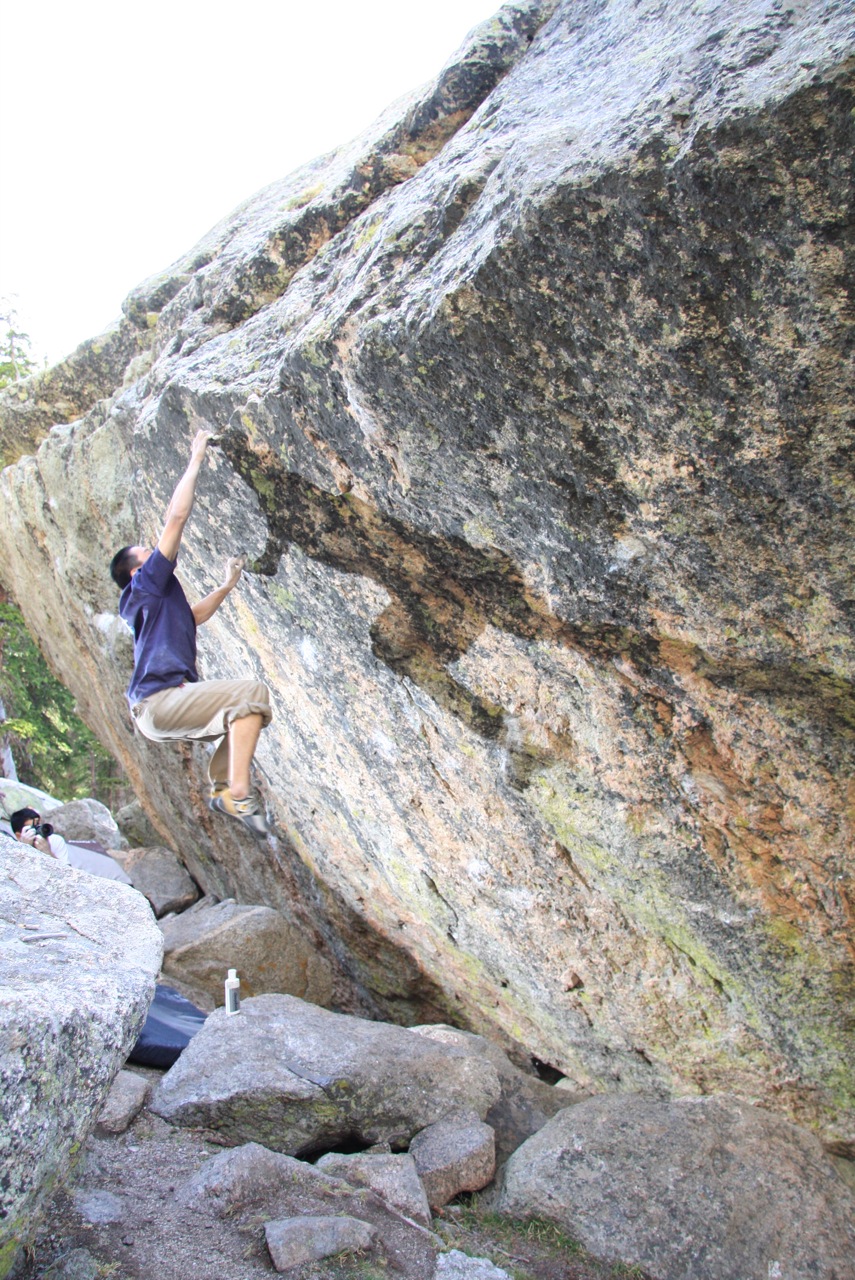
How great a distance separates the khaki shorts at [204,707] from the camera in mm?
5516

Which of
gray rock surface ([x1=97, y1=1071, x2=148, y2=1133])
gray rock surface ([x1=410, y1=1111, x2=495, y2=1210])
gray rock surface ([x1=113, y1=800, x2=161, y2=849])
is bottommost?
gray rock surface ([x1=113, y1=800, x2=161, y2=849])

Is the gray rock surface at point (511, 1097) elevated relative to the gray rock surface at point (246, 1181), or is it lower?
lower

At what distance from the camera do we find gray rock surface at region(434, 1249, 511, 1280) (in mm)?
4457

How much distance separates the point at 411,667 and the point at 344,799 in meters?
2.07

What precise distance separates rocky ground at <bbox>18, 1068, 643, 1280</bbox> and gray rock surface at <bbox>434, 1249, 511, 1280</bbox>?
8 cm

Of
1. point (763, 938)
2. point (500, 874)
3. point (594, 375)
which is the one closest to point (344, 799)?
point (500, 874)

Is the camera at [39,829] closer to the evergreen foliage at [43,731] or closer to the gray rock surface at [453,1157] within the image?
the evergreen foliage at [43,731]

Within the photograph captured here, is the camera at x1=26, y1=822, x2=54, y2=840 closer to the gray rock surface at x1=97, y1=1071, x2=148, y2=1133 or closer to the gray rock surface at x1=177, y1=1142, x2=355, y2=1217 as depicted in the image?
the gray rock surface at x1=97, y1=1071, x2=148, y2=1133

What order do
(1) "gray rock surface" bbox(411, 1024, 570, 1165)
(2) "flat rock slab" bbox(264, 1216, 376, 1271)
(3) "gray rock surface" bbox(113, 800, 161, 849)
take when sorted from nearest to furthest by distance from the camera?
(2) "flat rock slab" bbox(264, 1216, 376, 1271)
(1) "gray rock surface" bbox(411, 1024, 570, 1165)
(3) "gray rock surface" bbox(113, 800, 161, 849)

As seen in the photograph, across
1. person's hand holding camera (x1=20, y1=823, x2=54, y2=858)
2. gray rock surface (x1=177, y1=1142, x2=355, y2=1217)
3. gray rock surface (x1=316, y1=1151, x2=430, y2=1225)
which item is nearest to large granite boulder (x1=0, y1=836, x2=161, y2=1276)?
gray rock surface (x1=177, y1=1142, x2=355, y2=1217)

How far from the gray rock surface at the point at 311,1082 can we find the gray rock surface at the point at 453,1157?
0.46 ft

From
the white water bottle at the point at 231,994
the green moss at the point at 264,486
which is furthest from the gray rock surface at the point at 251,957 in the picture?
the green moss at the point at 264,486

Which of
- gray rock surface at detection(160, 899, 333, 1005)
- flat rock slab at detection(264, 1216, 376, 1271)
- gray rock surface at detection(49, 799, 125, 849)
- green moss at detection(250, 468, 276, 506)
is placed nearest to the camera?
flat rock slab at detection(264, 1216, 376, 1271)

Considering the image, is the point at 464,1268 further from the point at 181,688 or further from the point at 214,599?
the point at 214,599
